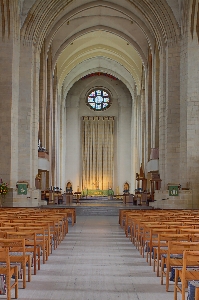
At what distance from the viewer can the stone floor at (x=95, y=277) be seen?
5.19 meters

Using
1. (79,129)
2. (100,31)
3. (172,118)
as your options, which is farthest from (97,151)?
(172,118)

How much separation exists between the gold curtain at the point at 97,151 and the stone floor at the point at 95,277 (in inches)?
1308

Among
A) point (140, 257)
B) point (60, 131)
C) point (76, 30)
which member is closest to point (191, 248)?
point (140, 257)

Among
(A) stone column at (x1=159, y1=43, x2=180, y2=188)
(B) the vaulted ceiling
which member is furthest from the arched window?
(A) stone column at (x1=159, y1=43, x2=180, y2=188)

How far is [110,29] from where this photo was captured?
31.7m

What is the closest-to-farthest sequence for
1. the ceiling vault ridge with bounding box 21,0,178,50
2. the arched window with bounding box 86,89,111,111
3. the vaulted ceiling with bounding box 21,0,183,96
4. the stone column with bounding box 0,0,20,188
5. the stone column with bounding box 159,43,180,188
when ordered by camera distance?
the stone column with bounding box 0,0,20,188 < the stone column with bounding box 159,43,180,188 < the ceiling vault ridge with bounding box 21,0,178,50 < the vaulted ceiling with bounding box 21,0,183,96 < the arched window with bounding box 86,89,111,111

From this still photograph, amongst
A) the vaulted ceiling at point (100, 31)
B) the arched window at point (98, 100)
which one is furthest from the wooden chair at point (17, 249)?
the arched window at point (98, 100)

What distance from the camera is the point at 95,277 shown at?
6230 mm

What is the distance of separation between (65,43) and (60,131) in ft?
34.1

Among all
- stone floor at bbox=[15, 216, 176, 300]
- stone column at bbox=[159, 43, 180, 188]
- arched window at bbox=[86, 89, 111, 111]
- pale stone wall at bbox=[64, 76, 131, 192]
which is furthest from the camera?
arched window at bbox=[86, 89, 111, 111]

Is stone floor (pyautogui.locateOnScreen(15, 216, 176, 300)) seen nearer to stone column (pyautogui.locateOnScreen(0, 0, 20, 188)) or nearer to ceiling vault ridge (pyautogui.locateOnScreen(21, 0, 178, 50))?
stone column (pyautogui.locateOnScreen(0, 0, 20, 188))

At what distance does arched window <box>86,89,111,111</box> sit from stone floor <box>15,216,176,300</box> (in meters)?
34.1

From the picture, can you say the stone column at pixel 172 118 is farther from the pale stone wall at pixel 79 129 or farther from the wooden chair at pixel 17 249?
the pale stone wall at pixel 79 129

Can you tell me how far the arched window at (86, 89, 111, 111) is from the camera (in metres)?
43.4
